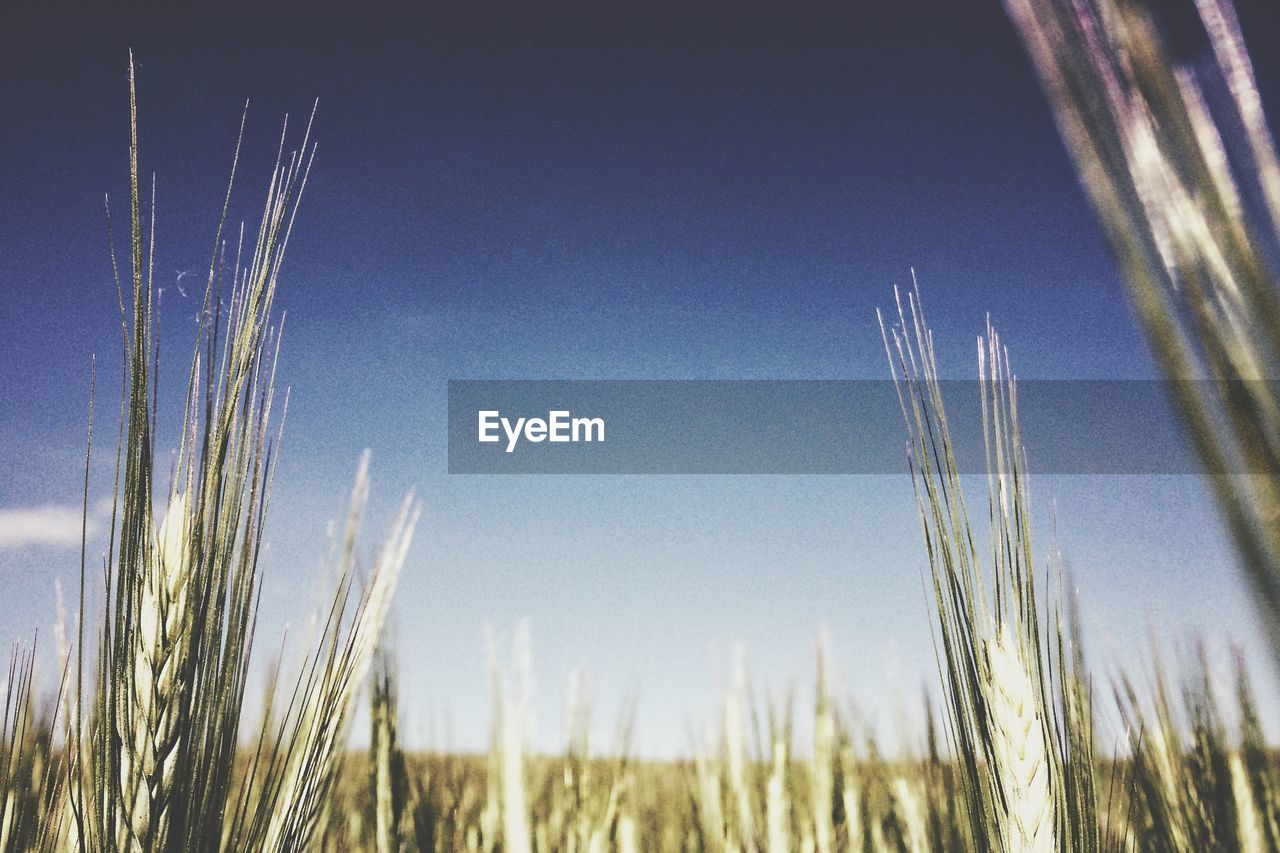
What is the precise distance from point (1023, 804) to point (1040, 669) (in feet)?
0.82

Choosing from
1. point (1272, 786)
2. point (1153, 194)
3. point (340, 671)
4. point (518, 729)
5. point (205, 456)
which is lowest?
point (1272, 786)

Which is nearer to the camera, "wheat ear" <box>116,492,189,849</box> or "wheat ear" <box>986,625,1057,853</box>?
"wheat ear" <box>116,492,189,849</box>

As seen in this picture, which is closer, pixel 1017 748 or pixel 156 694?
pixel 156 694

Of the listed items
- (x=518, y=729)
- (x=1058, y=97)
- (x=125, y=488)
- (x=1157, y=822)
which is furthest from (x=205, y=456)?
(x=1157, y=822)

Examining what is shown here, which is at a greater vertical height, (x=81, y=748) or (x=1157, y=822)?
(x=81, y=748)

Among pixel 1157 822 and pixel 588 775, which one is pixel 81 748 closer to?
pixel 588 775

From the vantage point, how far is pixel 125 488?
1.29m

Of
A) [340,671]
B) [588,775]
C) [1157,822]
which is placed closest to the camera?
[340,671]

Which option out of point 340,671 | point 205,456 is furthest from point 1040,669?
point 205,456

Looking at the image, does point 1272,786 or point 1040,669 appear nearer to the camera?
point 1040,669

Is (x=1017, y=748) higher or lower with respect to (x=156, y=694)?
lower

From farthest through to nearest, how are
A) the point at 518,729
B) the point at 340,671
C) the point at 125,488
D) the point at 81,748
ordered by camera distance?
the point at 518,729, the point at 340,671, the point at 81,748, the point at 125,488

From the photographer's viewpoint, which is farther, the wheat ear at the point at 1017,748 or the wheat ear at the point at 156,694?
the wheat ear at the point at 1017,748

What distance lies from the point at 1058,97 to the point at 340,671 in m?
1.72
